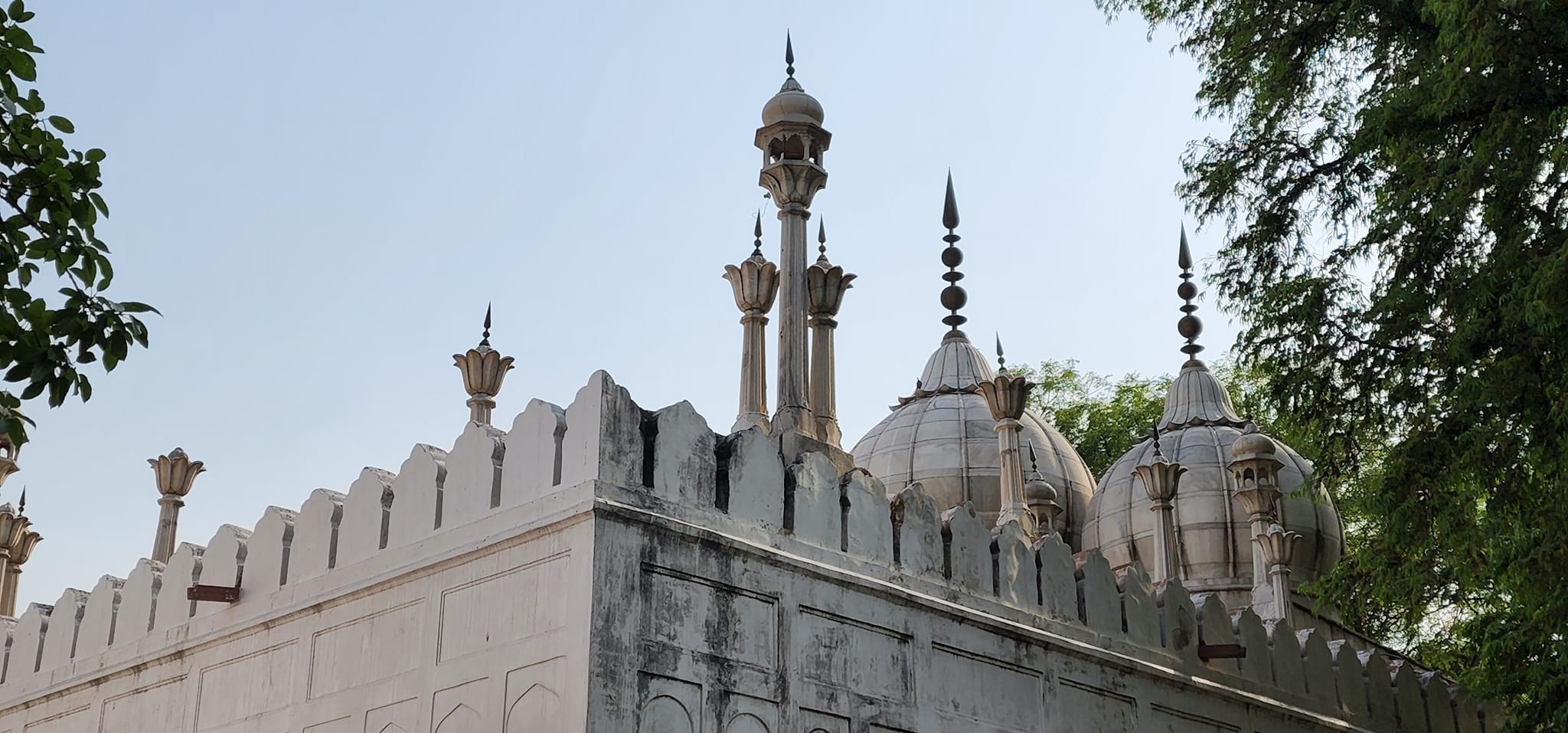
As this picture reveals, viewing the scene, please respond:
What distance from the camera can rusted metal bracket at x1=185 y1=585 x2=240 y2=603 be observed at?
1021cm

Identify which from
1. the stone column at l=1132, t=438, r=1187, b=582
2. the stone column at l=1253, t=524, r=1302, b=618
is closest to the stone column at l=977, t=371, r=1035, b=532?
the stone column at l=1132, t=438, r=1187, b=582

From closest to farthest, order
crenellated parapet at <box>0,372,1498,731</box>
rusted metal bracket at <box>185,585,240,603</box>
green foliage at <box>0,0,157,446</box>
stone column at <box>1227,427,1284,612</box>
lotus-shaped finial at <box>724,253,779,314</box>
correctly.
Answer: green foliage at <box>0,0,157,446</box> < crenellated parapet at <box>0,372,1498,731</box> < rusted metal bracket at <box>185,585,240,603</box> < lotus-shaped finial at <box>724,253,779,314</box> < stone column at <box>1227,427,1284,612</box>

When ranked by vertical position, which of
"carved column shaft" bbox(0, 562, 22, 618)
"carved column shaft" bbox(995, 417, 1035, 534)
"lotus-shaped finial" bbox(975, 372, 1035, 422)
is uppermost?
"lotus-shaped finial" bbox(975, 372, 1035, 422)

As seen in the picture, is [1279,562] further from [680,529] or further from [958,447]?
[680,529]

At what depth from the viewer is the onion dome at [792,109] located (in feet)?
42.8

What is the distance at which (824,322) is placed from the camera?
13.9 meters

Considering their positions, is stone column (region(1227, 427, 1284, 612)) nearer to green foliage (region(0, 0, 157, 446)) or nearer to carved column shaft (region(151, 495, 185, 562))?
carved column shaft (region(151, 495, 185, 562))

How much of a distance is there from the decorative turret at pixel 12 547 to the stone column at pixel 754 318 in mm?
8118

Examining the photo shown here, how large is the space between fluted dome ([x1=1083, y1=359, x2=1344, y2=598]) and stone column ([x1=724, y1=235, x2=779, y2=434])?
11.8 metres

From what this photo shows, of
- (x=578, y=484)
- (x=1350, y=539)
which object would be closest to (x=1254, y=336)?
(x=578, y=484)

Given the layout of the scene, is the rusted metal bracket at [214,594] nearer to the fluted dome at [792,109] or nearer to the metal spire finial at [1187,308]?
the fluted dome at [792,109]

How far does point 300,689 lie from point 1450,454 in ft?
25.3

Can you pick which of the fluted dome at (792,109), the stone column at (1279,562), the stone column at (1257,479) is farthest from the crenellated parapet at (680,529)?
the stone column at (1257,479)

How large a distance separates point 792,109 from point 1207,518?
46.5 ft
